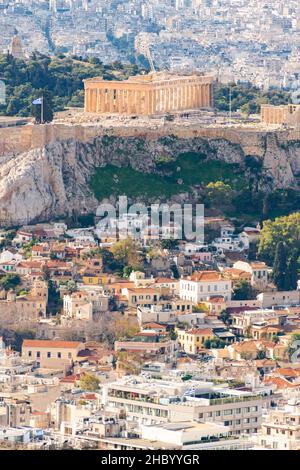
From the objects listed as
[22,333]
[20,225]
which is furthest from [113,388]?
[20,225]

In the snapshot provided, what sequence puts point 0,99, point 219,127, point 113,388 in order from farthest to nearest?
point 0,99
point 219,127
point 113,388

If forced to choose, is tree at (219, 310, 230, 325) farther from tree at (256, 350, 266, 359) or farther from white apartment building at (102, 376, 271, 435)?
white apartment building at (102, 376, 271, 435)

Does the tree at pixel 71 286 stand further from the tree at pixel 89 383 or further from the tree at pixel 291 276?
the tree at pixel 89 383

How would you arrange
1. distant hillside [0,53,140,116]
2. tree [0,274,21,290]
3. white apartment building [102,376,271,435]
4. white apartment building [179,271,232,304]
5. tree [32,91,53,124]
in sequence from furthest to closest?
1. distant hillside [0,53,140,116]
2. tree [32,91,53,124]
3. tree [0,274,21,290]
4. white apartment building [179,271,232,304]
5. white apartment building [102,376,271,435]

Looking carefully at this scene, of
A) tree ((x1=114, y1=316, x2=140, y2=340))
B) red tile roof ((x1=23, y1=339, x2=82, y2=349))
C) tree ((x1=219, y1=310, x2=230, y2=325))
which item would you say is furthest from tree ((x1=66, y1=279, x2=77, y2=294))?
red tile roof ((x1=23, y1=339, x2=82, y2=349))

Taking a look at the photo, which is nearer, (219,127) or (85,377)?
(85,377)
